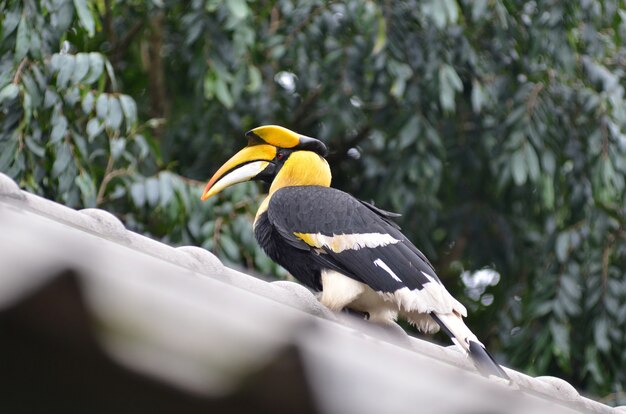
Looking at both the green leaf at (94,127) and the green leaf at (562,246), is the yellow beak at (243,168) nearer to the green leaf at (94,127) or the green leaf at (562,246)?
the green leaf at (94,127)

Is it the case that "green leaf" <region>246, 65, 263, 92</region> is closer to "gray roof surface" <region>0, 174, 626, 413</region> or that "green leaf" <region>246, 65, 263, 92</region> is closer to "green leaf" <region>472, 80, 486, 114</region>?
"green leaf" <region>472, 80, 486, 114</region>

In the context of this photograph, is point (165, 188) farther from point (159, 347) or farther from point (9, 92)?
point (159, 347)

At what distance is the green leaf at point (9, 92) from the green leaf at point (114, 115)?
0.37 m

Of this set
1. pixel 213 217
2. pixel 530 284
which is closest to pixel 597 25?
pixel 530 284

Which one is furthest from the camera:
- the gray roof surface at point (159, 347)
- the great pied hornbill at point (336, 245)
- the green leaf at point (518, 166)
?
the green leaf at point (518, 166)

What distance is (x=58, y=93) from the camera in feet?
13.9

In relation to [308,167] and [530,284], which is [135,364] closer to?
[308,167]

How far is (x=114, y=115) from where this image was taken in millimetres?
4289

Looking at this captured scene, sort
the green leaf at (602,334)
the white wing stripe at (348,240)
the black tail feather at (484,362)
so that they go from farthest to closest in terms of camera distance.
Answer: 1. the green leaf at (602,334)
2. the white wing stripe at (348,240)
3. the black tail feather at (484,362)

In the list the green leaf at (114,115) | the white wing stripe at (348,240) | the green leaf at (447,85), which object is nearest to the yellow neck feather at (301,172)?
the white wing stripe at (348,240)

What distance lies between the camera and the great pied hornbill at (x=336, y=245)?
2.85m

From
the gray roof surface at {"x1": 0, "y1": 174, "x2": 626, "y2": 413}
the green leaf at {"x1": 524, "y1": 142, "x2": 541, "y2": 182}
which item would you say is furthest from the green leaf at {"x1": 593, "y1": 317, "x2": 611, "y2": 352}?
the gray roof surface at {"x1": 0, "y1": 174, "x2": 626, "y2": 413}

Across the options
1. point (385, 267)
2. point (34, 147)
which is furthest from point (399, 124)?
point (385, 267)

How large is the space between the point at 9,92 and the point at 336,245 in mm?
1449
